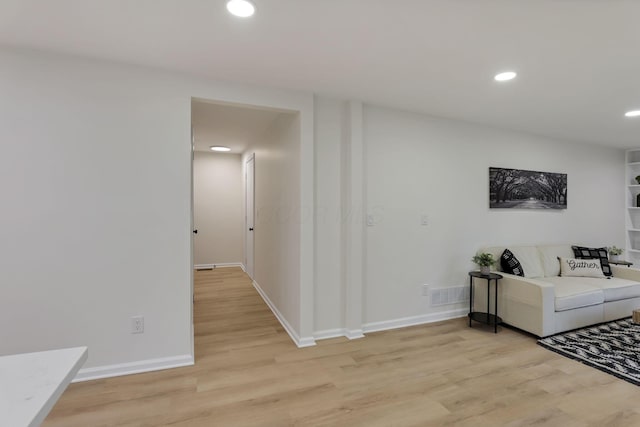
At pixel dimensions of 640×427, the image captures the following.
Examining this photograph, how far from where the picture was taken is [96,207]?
2307 millimetres

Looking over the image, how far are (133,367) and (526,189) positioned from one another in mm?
4930

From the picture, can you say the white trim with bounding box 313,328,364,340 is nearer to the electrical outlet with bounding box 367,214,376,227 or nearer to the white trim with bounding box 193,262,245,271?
the electrical outlet with bounding box 367,214,376,227

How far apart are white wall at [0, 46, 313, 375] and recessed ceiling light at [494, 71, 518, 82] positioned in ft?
7.39

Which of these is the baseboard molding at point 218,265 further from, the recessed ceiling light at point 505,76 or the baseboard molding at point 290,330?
the recessed ceiling light at point 505,76

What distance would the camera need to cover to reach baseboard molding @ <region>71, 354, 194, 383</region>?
2270 mm

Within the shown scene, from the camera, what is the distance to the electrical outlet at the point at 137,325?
93.8 inches

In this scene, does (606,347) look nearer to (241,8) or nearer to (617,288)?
(617,288)

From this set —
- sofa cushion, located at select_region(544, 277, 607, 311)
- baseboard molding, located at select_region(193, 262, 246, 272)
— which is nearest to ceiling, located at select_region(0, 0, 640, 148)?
sofa cushion, located at select_region(544, 277, 607, 311)

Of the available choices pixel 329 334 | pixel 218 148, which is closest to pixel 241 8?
pixel 329 334

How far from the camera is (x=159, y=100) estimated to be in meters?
2.44

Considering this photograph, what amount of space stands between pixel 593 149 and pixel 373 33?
16.6ft

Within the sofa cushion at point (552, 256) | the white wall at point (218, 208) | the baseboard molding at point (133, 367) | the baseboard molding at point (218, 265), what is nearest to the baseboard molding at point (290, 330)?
the baseboard molding at point (133, 367)

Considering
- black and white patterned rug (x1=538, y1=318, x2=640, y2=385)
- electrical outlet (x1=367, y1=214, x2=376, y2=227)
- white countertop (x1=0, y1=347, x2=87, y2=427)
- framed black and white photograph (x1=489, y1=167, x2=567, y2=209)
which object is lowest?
black and white patterned rug (x1=538, y1=318, x2=640, y2=385)

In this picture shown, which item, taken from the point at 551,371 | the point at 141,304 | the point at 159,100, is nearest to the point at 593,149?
the point at 551,371
